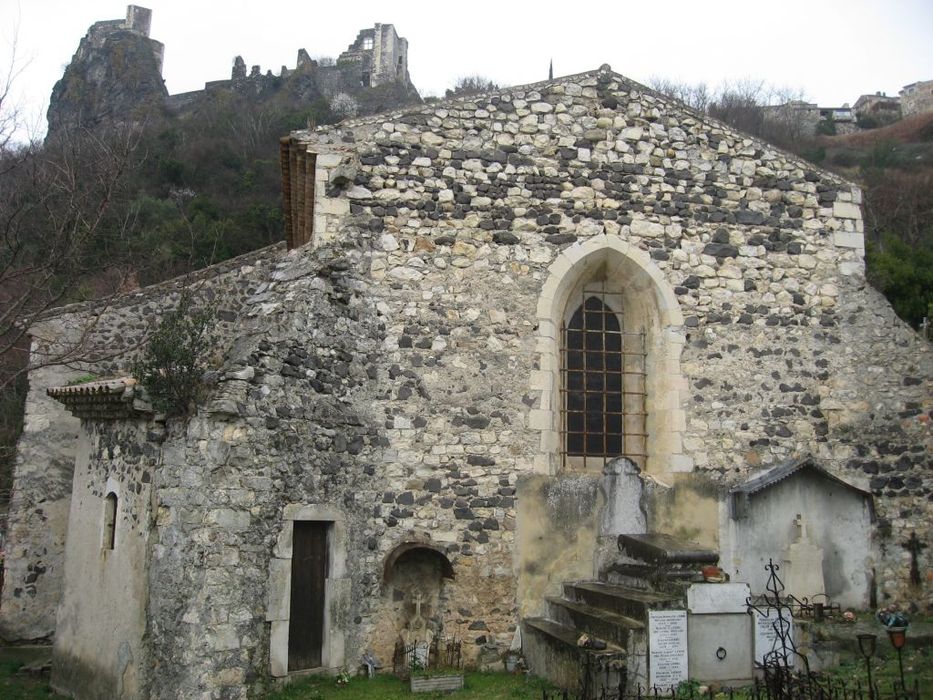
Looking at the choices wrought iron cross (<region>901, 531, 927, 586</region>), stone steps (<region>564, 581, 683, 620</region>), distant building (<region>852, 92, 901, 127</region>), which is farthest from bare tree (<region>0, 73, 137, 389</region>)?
distant building (<region>852, 92, 901, 127</region>)

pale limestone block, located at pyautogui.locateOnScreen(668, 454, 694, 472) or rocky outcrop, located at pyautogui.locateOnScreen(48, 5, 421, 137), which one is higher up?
rocky outcrop, located at pyautogui.locateOnScreen(48, 5, 421, 137)

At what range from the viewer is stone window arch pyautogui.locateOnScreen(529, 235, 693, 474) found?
11.0 m

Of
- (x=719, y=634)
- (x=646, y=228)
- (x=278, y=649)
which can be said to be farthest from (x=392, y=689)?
(x=646, y=228)

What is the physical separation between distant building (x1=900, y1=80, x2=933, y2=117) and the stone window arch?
52825mm

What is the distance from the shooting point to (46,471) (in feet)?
45.6

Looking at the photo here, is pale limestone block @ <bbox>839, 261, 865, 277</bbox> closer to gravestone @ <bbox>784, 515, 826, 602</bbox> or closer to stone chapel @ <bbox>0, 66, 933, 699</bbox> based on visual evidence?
stone chapel @ <bbox>0, 66, 933, 699</bbox>

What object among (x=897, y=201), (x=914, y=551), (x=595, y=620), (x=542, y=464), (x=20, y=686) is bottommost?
(x=20, y=686)

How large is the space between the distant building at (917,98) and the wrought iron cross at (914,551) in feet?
172

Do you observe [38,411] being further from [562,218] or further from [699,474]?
[699,474]

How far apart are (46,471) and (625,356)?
31.6 ft

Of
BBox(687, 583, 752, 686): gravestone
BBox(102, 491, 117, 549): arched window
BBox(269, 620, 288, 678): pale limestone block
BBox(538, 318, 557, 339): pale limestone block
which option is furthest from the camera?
BBox(538, 318, 557, 339): pale limestone block

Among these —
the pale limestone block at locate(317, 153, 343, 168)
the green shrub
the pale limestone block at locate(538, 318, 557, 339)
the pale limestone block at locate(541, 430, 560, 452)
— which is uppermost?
the pale limestone block at locate(317, 153, 343, 168)

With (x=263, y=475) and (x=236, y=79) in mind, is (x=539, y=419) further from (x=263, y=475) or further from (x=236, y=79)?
(x=236, y=79)

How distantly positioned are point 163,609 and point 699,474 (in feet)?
22.2
